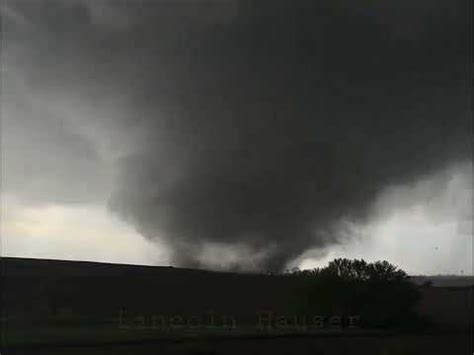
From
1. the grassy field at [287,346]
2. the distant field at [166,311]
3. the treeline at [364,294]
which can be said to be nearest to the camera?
the grassy field at [287,346]

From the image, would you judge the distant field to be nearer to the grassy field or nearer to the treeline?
the grassy field

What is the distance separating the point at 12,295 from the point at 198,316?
1167cm

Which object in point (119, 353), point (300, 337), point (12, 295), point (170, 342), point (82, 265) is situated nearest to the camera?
point (119, 353)

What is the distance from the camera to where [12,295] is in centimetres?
3569

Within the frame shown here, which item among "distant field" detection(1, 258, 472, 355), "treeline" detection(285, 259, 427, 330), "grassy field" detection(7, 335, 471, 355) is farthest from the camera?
"treeline" detection(285, 259, 427, 330)

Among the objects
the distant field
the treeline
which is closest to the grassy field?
the distant field

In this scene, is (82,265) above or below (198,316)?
above

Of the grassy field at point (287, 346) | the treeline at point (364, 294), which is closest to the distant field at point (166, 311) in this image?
the grassy field at point (287, 346)

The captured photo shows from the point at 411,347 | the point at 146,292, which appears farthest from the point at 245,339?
the point at 146,292

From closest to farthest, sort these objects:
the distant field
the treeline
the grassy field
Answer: the grassy field
the distant field
the treeline

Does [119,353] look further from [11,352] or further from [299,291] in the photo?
[299,291]

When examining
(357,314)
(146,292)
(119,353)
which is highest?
(146,292)

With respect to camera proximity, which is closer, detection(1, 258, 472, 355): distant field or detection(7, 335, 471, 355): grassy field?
detection(7, 335, 471, 355): grassy field

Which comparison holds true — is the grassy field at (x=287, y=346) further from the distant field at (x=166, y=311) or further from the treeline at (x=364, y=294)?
the treeline at (x=364, y=294)
